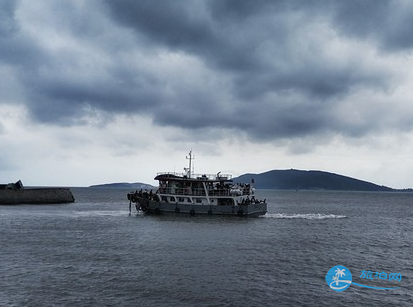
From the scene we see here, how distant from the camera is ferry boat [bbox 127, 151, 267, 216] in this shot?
68500 millimetres

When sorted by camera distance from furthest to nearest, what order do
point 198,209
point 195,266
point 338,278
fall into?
point 198,209 < point 195,266 < point 338,278

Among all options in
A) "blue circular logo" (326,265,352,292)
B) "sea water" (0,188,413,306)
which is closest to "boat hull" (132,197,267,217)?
"sea water" (0,188,413,306)

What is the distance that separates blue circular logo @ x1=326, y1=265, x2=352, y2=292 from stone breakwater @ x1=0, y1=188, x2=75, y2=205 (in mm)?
94557

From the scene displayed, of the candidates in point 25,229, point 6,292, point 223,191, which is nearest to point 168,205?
point 223,191

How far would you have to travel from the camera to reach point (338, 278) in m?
30.5

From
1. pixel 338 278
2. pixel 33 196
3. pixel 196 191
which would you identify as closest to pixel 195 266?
pixel 338 278

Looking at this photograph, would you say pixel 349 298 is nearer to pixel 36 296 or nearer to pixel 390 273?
pixel 390 273

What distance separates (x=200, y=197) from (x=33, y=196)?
62.0m

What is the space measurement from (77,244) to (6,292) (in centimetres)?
1815

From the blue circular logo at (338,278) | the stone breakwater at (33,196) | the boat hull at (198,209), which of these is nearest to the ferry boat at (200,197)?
the boat hull at (198,209)

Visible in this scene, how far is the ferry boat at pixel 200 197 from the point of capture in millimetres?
68500

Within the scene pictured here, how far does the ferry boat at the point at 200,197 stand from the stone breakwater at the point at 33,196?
5157 cm

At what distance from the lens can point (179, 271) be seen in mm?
30844

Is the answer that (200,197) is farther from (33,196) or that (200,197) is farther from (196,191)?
(33,196)
